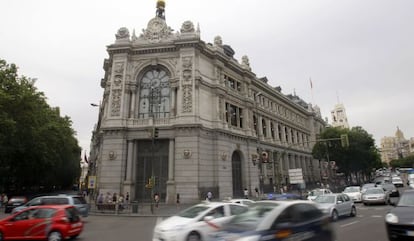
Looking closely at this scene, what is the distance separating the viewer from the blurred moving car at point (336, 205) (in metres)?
15.8

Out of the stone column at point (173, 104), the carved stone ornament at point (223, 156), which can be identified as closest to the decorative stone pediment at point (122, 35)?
the stone column at point (173, 104)

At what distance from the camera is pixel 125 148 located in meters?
32.4

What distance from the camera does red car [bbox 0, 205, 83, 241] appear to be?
11.5 metres

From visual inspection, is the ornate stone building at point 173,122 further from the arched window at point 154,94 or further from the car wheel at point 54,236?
the car wheel at point 54,236

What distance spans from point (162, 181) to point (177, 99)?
372 inches

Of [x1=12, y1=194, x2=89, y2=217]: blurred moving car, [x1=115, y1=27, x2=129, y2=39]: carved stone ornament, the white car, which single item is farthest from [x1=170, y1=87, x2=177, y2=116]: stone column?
the white car

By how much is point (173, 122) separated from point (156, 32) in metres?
11.9

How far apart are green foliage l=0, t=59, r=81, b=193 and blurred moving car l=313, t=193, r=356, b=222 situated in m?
29.2

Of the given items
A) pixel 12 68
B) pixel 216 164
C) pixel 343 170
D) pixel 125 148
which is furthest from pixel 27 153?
pixel 343 170

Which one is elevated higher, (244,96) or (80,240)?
(244,96)

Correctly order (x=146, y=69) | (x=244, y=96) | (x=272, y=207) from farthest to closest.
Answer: (x=244, y=96)
(x=146, y=69)
(x=272, y=207)

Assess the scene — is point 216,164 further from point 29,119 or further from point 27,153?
point 27,153

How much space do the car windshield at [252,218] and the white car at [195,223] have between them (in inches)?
106

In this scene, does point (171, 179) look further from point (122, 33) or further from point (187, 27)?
point (122, 33)
